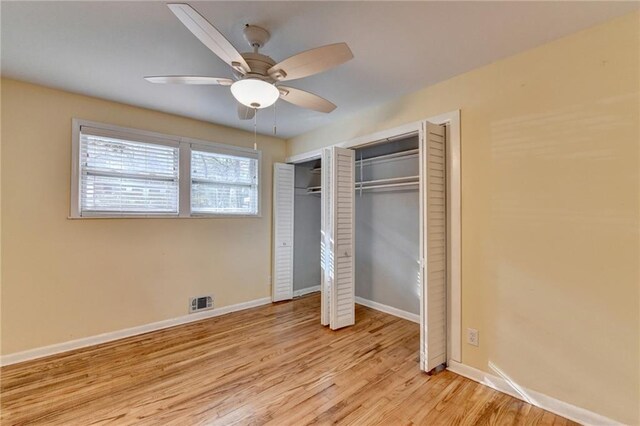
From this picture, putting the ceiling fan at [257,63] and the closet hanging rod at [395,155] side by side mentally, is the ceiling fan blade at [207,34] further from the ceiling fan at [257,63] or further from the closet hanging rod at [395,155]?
the closet hanging rod at [395,155]

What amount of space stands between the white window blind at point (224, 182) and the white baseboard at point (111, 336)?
49.8 inches

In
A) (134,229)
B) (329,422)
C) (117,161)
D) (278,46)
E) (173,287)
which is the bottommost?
(329,422)

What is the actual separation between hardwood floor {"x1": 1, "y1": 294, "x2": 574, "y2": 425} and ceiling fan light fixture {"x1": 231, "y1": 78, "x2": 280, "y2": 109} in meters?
1.96

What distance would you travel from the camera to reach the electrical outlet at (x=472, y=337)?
2.27 metres

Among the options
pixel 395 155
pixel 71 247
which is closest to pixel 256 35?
pixel 395 155

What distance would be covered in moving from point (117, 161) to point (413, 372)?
3.48 m

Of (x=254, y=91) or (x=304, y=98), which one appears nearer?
(x=254, y=91)

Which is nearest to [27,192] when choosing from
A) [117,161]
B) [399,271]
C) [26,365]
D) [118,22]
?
[117,161]

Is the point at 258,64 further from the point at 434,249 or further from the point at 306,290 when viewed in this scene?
the point at 306,290

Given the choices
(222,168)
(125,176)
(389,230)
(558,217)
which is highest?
(222,168)

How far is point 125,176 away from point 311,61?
8.30ft

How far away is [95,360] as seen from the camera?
2.55 meters

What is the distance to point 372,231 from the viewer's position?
4.16 metres

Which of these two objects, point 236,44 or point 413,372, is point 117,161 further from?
point 413,372
